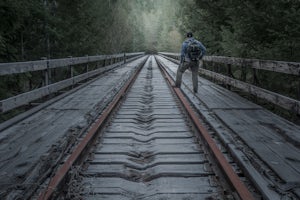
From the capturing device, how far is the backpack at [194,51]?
38.0ft

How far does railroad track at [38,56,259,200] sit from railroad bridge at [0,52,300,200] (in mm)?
12

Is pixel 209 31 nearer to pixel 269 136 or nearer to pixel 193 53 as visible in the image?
pixel 193 53

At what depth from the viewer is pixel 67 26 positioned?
20578mm

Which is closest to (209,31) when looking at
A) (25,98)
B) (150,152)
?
(25,98)

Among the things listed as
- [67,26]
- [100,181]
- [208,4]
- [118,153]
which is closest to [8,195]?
[100,181]

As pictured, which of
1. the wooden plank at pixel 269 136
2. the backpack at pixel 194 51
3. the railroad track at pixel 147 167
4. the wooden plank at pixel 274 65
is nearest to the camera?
the railroad track at pixel 147 167

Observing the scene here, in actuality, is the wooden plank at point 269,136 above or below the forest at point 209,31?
below

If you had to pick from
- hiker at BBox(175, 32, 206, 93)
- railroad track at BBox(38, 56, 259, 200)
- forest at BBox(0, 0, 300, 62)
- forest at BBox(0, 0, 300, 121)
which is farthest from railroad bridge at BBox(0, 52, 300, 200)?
hiker at BBox(175, 32, 206, 93)

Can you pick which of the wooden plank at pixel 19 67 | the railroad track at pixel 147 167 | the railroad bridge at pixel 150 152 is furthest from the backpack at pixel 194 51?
the wooden plank at pixel 19 67

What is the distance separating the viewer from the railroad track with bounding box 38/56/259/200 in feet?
12.7

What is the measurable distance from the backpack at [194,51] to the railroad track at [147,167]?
14.6 ft

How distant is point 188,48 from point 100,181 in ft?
26.5

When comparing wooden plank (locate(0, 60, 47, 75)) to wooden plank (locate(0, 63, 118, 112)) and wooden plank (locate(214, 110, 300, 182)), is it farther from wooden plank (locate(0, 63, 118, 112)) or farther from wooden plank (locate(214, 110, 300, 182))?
wooden plank (locate(214, 110, 300, 182))

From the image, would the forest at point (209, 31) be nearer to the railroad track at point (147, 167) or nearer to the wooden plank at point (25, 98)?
the wooden plank at point (25, 98)
